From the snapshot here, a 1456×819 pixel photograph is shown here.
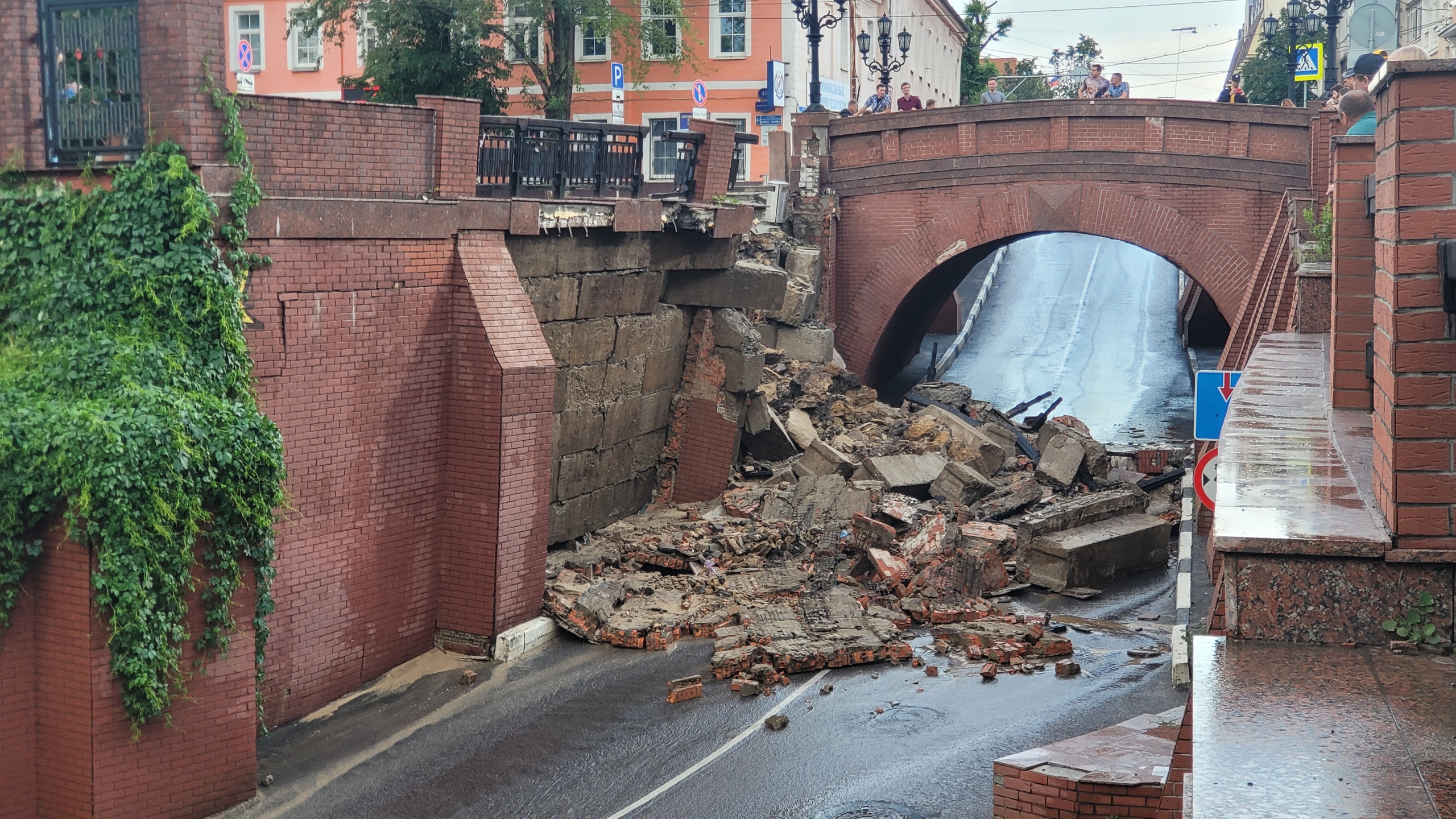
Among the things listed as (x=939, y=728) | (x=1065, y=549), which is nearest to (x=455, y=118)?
(x=939, y=728)

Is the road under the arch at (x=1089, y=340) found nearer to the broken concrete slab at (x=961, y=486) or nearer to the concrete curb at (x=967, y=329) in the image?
the concrete curb at (x=967, y=329)

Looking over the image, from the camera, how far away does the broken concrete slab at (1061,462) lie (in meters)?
20.1

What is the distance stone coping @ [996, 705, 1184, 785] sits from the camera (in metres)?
7.83

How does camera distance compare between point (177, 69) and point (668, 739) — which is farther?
point (668, 739)

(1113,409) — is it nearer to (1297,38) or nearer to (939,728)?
(1297,38)

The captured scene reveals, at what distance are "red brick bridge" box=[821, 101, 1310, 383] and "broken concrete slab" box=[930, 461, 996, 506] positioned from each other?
7.81 meters

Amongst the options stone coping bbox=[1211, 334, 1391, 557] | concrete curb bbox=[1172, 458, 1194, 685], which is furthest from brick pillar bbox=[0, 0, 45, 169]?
concrete curb bbox=[1172, 458, 1194, 685]

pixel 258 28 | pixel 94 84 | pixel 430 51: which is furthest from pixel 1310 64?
pixel 258 28

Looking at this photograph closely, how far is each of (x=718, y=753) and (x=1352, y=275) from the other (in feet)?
19.9

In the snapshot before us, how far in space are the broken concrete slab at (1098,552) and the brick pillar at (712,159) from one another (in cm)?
638

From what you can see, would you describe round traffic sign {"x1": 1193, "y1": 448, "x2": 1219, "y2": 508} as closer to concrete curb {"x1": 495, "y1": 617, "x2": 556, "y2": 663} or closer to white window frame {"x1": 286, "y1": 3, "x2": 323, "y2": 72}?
concrete curb {"x1": 495, "y1": 617, "x2": 556, "y2": 663}

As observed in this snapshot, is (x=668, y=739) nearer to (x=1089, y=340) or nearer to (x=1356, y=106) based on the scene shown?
(x=1356, y=106)

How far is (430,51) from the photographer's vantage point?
1107 inches

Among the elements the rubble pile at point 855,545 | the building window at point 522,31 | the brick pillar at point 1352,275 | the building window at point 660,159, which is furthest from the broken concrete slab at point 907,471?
the building window at point 522,31
